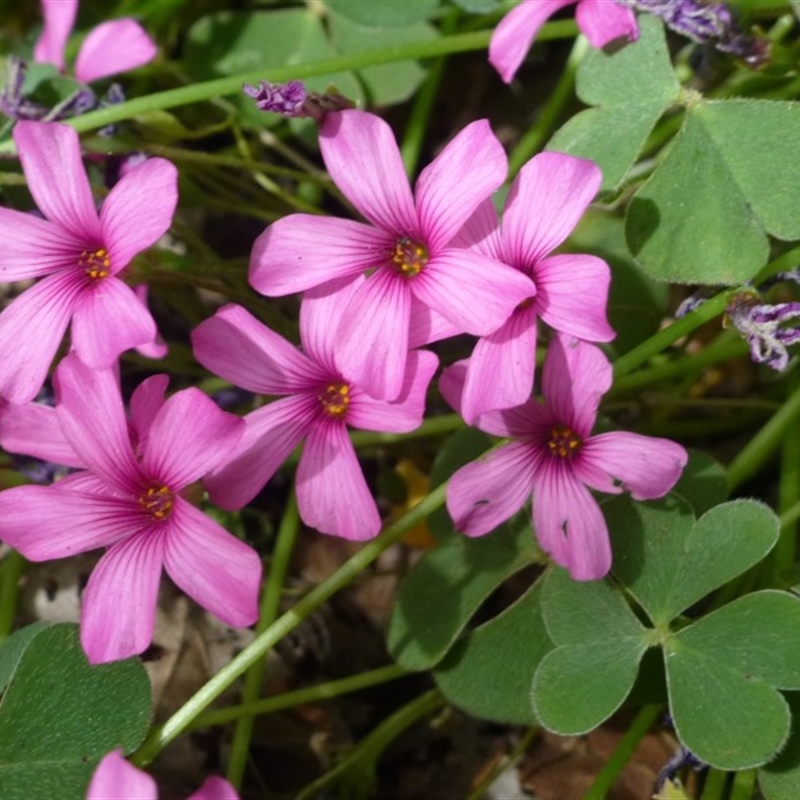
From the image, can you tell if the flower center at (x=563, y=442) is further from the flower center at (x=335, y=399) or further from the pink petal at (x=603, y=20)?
the pink petal at (x=603, y=20)

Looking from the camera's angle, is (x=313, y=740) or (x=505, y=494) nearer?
(x=505, y=494)

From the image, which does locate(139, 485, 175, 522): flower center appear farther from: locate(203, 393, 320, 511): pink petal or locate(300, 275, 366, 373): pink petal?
locate(300, 275, 366, 373): pink petal

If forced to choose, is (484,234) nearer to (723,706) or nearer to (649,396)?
(649,396)

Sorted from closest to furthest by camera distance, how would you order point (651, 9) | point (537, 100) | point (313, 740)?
point (651, 9), point (313, 740), point (537, 100)

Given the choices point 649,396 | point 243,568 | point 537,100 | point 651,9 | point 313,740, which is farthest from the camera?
point 537,100

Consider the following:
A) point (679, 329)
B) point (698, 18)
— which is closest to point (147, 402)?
point (679, 329)

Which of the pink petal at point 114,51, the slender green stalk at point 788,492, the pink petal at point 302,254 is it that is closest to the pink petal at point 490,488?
the pink petal at point 302,254

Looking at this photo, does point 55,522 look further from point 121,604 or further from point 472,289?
point 472,289

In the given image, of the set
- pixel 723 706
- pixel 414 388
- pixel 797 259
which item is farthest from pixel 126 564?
pixel 797 259

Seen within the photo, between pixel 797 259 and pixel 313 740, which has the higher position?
pixel 797 259
